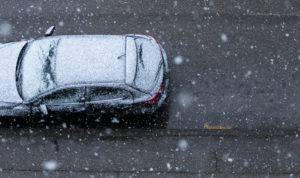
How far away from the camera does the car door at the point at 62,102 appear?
5.68 m

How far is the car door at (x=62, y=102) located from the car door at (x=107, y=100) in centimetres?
16

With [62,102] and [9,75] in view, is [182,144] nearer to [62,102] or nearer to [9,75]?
[62,102]

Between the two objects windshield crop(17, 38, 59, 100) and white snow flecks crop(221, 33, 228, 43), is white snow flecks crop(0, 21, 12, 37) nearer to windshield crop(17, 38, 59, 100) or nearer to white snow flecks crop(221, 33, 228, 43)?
windshield crop(17, 38, 59, 100)

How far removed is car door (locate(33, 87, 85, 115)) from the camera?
5.68 metres

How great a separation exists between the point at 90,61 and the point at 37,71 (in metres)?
1.12

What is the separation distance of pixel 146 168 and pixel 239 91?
9.32ft

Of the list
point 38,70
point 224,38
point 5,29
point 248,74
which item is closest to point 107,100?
point 38,70

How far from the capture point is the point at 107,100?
5828 mm

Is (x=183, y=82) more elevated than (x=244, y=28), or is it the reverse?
(x=244, y=28)

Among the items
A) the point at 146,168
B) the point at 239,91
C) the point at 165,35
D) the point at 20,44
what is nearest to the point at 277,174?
the point at 239,91

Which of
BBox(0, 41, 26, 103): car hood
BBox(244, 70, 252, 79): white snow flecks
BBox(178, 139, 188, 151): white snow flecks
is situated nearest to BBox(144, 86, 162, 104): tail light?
BBox(178, 139, 188, 151): white snow flecks

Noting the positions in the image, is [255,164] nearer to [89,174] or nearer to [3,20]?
[89,174]

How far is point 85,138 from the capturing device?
653 cm

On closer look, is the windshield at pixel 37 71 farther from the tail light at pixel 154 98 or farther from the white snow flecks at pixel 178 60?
the white snow flecks at pixel 178 60
